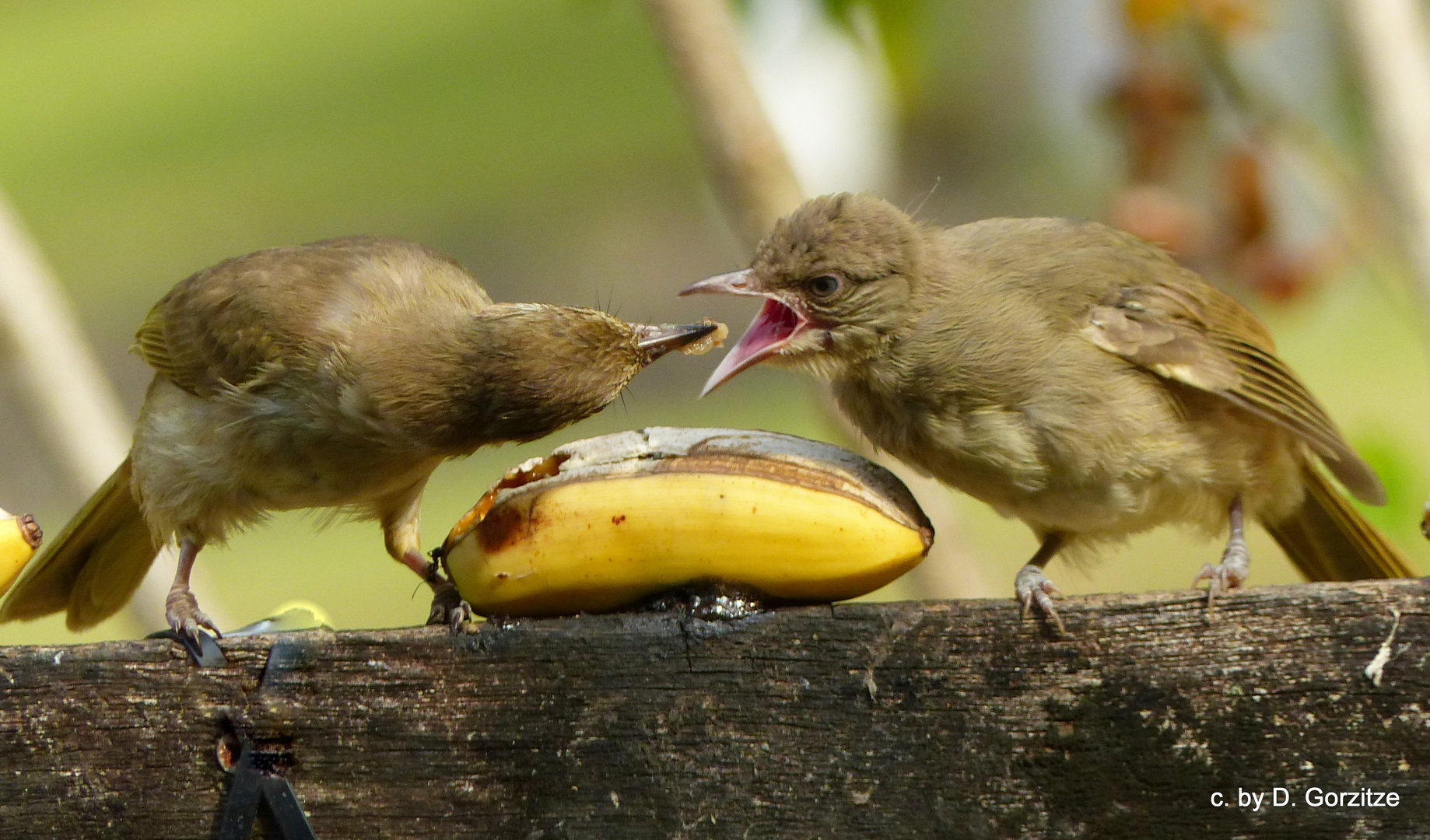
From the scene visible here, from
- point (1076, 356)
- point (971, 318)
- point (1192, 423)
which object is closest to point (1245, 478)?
point (1192, 423)

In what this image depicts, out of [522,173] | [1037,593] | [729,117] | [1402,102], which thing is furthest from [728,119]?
[522,173]

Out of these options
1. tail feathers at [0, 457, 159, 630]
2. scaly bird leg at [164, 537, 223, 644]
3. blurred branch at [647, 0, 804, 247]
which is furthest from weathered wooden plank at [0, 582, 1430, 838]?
blurred branch at [647, 0, 804, 247]

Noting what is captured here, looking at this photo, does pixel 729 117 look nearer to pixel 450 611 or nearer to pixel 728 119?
pixel 728 119

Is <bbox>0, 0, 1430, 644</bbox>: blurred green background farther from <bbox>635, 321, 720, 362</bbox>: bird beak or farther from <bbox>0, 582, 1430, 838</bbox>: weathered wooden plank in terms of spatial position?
<bbox>0, 582, 1430, 838</bbox>: weathered wooden plank

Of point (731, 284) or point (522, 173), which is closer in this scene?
point (731, 284)

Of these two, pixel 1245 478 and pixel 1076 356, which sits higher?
pixel 1076 356

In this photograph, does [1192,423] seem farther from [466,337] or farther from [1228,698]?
[466,337]
